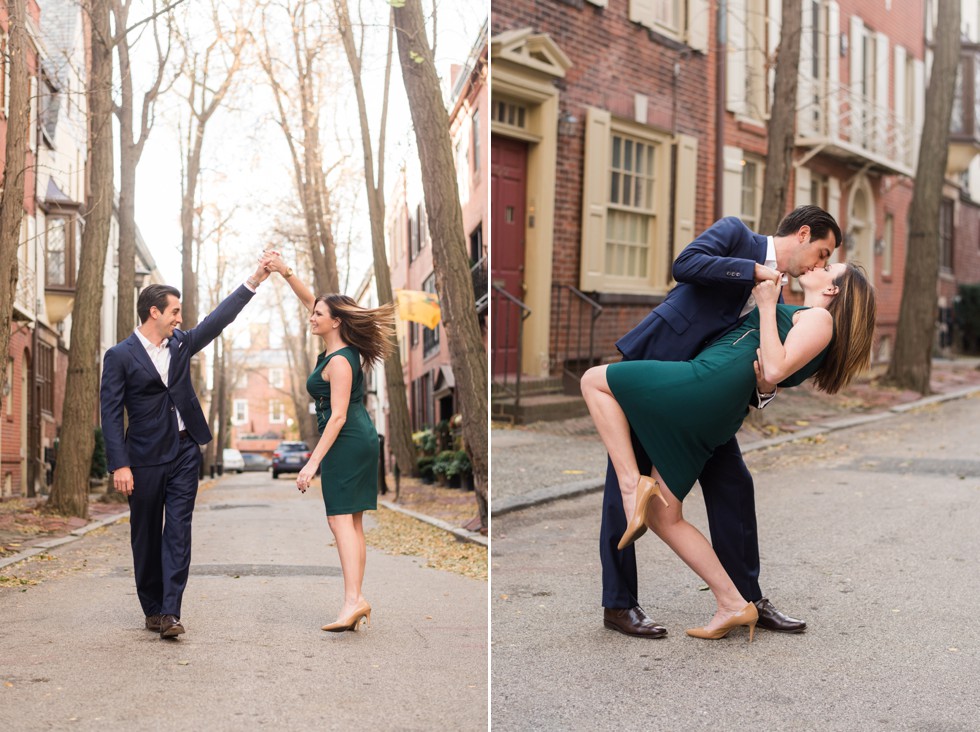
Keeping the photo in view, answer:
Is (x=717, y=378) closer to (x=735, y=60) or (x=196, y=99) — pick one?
(x=196, y=99)

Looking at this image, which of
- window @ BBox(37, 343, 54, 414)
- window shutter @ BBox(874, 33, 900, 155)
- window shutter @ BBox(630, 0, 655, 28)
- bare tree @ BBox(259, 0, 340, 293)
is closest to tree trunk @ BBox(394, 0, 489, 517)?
bare tree @ BBox(259, 0, 340, 293)

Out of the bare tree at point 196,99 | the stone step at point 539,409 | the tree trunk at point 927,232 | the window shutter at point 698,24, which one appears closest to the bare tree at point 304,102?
the bare tree at point 196,99

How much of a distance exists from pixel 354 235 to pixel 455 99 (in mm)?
1503

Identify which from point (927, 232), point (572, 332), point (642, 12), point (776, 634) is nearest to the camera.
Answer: point (776, 634)

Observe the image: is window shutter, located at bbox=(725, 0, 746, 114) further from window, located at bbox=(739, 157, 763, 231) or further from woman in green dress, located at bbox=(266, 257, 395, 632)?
woman in green dress, located at bbox=(266, 257, 395, 632)

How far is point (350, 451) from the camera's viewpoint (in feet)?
16.9

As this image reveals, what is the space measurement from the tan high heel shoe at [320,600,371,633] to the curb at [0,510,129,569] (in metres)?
1.12

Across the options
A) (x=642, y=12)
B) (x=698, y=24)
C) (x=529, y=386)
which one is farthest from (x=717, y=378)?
(x=698, y=24)

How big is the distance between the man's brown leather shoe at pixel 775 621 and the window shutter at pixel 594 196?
10373 millimetres

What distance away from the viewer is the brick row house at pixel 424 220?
4.69 m

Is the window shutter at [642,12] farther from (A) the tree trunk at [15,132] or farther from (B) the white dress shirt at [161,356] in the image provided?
(B) the white dress shirt at [161,356]

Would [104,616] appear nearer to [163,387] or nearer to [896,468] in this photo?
[163,387]

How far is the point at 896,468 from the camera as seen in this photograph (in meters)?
10.7

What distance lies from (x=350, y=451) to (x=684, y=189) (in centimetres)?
1278
